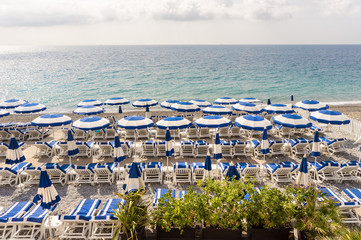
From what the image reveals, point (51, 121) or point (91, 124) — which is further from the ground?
point (91, 124)

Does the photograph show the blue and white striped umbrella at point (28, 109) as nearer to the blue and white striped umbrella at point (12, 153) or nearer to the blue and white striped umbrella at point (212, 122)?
the blue and white striped umbrella at point (12, 153)

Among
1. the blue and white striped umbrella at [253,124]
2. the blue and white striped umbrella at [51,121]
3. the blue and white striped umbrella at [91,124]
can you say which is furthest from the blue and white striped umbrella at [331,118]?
the blue and white striped umbrella at [51,121]

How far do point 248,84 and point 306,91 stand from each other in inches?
409

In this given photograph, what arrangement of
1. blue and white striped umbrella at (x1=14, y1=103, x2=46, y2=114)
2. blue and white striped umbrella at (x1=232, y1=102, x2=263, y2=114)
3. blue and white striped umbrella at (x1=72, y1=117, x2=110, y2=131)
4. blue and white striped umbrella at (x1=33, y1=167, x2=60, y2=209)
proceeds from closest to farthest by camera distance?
1. blue and white striped umbrella at (x1=33, y1=167, x2=60, y2=209)
2. blue and white striped umbrella at (x1=72, y1=117, x2=110, y2=131)
3. blue and white striped umbrella at (x1=232, y1=102, x2=263, y2=114)
4. blue and white striped umbrella at (x1=14, y1=103, x2=46, y2=114)

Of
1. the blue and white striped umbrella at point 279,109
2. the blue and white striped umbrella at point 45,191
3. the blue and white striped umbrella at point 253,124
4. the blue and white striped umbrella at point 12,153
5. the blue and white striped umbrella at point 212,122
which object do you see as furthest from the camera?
the blue and white striped umbrella at point 279,109

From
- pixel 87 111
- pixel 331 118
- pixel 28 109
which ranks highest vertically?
pixel 331 118

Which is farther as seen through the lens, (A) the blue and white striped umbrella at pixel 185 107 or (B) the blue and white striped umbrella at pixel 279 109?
(A) the blue and white striped umbrella at pixel 185 107

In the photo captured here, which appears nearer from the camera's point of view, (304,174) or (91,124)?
(304,174)

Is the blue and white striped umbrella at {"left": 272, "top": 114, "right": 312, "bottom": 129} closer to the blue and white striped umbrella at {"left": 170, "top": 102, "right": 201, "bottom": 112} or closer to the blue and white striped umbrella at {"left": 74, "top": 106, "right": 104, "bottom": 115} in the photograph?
the blue and white striped umbrella at {"left": 170, "top": 102, "right": 201, "bottom": 112}

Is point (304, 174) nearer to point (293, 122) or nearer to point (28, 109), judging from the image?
point (293, 122)

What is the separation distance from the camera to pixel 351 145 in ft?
39.7

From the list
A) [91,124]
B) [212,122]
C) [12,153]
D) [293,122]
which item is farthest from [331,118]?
[12,153]

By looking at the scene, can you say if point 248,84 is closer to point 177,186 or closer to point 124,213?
point 177,186

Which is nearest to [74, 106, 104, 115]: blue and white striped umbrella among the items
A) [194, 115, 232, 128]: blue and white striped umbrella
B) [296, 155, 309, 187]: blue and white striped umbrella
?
[194, 115, 232, 128]: blue and white striped umbrella
